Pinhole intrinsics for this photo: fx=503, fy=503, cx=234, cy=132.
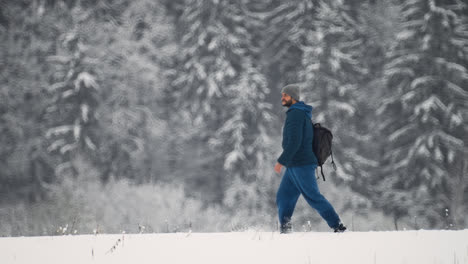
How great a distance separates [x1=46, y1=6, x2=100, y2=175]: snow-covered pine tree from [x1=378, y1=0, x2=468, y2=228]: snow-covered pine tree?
46.8 feet

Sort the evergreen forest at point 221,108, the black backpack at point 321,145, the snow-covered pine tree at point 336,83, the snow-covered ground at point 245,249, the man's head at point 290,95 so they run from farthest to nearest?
the snow-covered pine tree at point 336,83
the evergreen forest at point 221,108
the man's head at point 290,95
the black backpack at point 321,145
the snow-covered ground at point 245,249

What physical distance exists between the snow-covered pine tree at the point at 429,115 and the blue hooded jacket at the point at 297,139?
52.4ft

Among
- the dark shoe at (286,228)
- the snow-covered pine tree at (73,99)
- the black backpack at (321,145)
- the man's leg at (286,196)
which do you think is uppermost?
the snow-covered pine tree at (73,99)

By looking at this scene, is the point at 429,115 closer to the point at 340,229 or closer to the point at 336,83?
the point at 336,83

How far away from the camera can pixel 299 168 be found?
6199 mm

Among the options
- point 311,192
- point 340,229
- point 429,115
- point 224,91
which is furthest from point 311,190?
point 224,91

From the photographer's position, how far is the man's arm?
615 centimetres

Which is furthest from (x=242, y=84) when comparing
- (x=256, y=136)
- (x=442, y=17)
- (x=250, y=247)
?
(x=250, y=247)

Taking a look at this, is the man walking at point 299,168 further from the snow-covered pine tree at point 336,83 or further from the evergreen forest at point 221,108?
the snow-covered pine tree at point 336,83

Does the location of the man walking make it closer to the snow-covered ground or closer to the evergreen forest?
the snow-covered ground

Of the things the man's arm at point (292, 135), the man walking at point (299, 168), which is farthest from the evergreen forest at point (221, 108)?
the man's arm at point (292, 135)

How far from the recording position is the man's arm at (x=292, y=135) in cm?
615

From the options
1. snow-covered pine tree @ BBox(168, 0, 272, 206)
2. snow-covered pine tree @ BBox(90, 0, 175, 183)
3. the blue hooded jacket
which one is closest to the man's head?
the blue hooded jacket

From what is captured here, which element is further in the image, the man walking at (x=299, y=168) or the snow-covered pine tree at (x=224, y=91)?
the snow-covered pine tree at (x=224, y=91)
